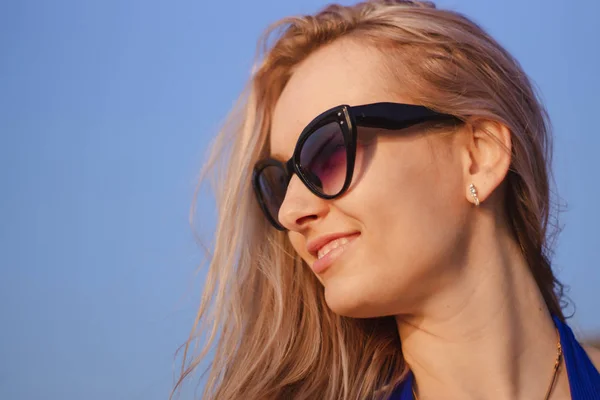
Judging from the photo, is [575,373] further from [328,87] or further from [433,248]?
[328,87]

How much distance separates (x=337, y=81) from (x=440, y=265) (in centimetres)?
80

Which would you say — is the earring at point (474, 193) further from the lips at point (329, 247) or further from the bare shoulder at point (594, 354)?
the bare shoulder at point (594, 354)

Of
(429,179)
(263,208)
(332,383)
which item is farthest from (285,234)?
(429,179)

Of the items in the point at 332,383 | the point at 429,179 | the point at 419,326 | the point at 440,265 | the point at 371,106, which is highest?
the point at 371,106

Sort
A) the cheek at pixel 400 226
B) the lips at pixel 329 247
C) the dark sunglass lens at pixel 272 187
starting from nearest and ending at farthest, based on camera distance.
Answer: the cheek at pixel 400 226
the lips at pixel 329 247
the dark sunglass lens at pixel 272 187

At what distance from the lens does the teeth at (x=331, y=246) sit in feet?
10.1

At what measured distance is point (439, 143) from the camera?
3068 mm

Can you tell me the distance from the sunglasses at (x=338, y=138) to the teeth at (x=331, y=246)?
0.19 metres

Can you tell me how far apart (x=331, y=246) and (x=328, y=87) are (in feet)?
2.00

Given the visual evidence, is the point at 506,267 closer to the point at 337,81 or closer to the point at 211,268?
the point at 337,81

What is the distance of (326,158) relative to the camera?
3.05 meters

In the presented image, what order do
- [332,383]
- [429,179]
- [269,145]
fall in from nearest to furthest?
[429,179]
[332,383]
[269,145]

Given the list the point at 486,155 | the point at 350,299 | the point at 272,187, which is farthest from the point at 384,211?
the point at 272,187

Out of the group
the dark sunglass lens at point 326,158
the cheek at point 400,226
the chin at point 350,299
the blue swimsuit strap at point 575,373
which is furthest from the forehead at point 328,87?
the blue swimsuit strap at point 575,373
